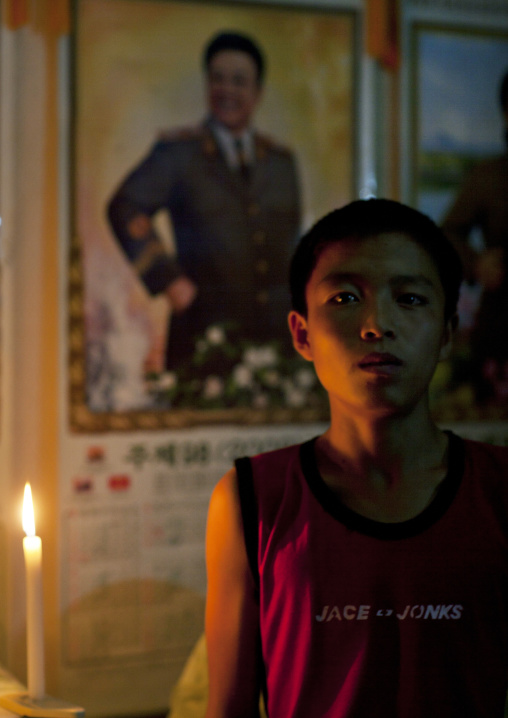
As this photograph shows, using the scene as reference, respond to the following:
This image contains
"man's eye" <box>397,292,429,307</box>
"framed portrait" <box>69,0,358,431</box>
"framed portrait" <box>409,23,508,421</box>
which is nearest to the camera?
"man's eye" <box>397,292,429,307</box>

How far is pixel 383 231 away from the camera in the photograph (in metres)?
0.72

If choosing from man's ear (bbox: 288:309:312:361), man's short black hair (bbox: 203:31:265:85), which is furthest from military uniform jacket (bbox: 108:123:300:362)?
man's ear (bbox: 288:309:312:361)

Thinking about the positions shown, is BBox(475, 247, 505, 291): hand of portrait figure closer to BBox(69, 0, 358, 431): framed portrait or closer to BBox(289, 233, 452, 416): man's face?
BBox(69, 0, 358, 431): framed portrait

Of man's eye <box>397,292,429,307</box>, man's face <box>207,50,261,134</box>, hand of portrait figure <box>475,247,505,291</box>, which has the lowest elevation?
man's eye <box>397,292,429,307</box>

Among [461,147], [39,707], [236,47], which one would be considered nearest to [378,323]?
[39,707]

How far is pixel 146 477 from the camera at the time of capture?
6.60 feet

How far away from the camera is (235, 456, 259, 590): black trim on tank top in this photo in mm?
709

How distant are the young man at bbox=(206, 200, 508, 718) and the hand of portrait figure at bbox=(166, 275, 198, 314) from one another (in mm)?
1279

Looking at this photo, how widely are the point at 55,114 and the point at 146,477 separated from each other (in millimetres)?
1136

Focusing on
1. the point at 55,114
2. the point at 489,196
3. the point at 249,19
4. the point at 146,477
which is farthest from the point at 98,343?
the point at 489,196

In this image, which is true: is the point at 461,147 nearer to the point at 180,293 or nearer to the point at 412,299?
the point at 180,293

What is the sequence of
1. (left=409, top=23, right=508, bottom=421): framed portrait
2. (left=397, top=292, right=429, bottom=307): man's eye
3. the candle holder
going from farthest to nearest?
(left=409, top=23, right=508, bottom=421): framed portrait
(left=397, top=292, right=429, bottom=307): man's eye
the candle holder

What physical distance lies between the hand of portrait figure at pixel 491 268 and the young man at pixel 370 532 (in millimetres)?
1572

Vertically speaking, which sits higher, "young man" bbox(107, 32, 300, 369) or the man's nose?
"young man" bbox(107, 32, 300, 369)
